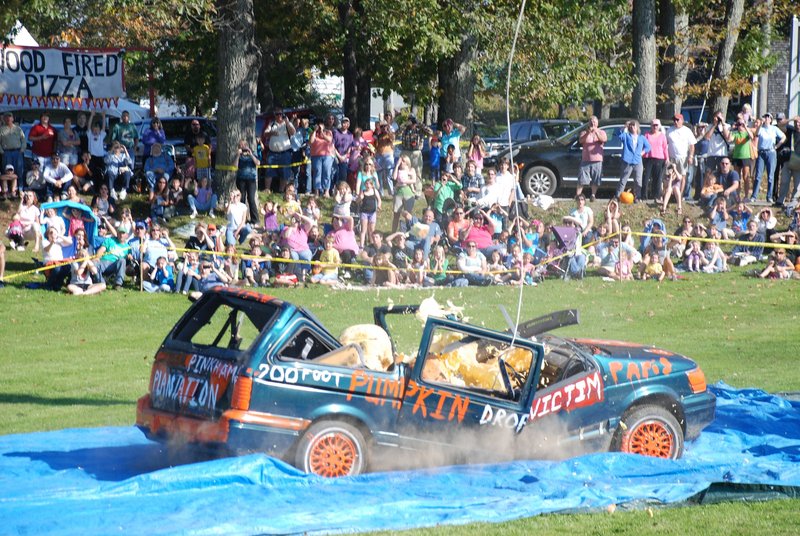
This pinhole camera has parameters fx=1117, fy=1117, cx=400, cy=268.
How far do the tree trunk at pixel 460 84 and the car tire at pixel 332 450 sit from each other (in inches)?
785

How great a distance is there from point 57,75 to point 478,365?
678 inches

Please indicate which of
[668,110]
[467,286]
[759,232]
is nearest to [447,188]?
[467,286]

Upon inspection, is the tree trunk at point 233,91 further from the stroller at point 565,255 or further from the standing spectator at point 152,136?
the stroller at point 565,255

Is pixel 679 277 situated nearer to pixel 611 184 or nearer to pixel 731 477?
pixel 611 184

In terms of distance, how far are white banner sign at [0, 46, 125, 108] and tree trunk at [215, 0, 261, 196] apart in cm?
221

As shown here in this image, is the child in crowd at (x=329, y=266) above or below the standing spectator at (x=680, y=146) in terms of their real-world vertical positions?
below

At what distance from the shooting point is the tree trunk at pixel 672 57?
32125mm

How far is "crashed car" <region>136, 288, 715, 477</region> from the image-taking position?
8695 mm

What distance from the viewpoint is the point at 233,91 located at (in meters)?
24.3

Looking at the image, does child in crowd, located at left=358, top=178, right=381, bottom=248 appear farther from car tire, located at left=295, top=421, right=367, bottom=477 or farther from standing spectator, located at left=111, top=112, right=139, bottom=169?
car tire, located at left=295, top=421, right=367, bottom=477

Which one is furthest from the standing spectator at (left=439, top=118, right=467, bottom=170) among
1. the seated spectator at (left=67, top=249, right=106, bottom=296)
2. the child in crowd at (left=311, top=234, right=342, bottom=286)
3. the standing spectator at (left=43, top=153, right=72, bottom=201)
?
the seated spectator at (left=67, top=249, right=106, bottom=296)

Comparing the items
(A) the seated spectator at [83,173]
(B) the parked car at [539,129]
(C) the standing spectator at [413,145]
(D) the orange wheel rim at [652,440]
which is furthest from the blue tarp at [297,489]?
(B) the parked car at [539,129]

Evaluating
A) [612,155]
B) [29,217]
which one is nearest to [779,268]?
[612,155]

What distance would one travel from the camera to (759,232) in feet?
74.8
